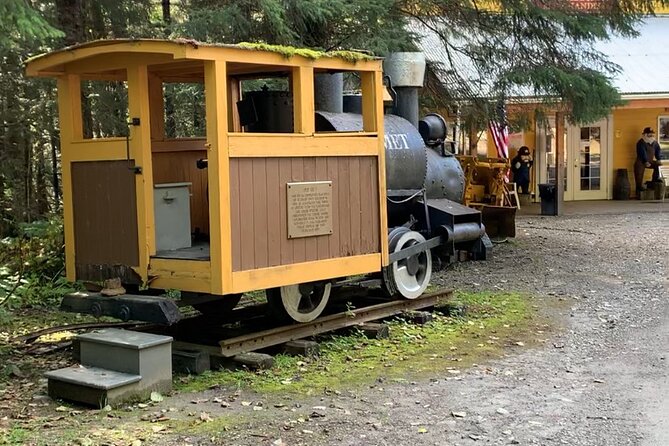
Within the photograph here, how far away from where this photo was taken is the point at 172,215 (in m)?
6.38

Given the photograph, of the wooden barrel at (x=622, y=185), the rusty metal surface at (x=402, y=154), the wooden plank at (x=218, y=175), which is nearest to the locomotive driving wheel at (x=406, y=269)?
the rusty metal surface at (x=402, y=154)

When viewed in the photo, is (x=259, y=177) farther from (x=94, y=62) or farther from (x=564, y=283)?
(x=564, y=283)

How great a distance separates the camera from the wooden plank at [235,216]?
578cm

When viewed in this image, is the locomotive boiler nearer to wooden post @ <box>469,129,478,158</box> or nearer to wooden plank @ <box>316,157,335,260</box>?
wooden plank @ <box>316,157,335,260</box>

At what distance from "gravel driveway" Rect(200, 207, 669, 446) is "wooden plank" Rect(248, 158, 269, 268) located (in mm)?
1209

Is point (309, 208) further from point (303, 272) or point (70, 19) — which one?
point (70, 19)

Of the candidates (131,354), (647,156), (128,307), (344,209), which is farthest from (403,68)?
(647,156)

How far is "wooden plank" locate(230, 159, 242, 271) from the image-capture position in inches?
227

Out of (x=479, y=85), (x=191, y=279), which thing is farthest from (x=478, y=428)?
(x=479, y=85)

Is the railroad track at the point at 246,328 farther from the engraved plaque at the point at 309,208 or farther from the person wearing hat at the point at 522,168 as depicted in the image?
the person wearing hat at the point at 522,168

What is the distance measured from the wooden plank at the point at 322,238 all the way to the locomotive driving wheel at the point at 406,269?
47.9 inches

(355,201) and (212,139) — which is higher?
(212,139)

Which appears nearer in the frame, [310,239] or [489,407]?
[489,407]

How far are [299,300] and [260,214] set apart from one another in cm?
111
